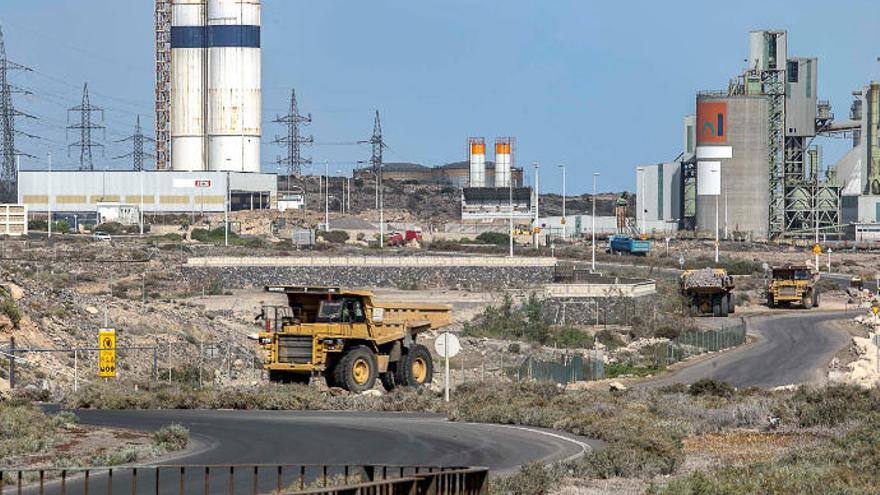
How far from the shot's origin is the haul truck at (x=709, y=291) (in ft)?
255

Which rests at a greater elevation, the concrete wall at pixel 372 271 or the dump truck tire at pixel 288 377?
the concrete wall at pixel 372 271

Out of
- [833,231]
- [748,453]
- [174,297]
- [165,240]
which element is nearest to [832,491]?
[748,453]

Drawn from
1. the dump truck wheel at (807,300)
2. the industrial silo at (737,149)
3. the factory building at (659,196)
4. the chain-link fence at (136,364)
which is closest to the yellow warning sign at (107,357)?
the chain-link fence at (136,364)

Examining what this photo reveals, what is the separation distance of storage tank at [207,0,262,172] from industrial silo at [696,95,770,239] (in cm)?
3580

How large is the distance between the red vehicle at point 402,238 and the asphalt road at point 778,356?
5274 cm

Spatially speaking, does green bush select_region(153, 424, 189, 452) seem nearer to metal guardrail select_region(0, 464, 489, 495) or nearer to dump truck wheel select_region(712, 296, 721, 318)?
metal guardrail select_region(0, 464, 489, 495)

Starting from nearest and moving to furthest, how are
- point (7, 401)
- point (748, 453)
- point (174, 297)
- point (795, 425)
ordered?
point (748, 453) → point (795, 425) → point (7, 401) → point (174, 297)

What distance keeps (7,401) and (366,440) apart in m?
9.24

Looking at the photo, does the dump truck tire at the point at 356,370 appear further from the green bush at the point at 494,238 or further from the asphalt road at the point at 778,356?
the green bush at the point at 494,238

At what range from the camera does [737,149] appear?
455 ft

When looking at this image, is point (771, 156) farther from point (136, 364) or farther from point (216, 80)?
point (136, 364)

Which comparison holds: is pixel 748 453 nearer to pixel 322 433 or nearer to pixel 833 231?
pixel 322 433

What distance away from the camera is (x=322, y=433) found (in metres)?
29.2

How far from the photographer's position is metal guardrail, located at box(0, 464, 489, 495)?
1480 centimetres
